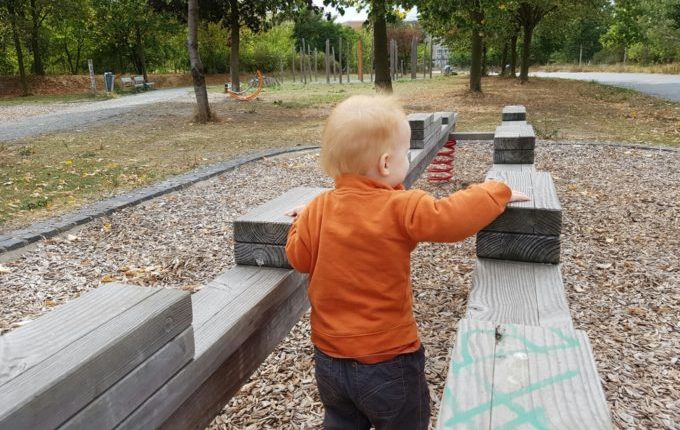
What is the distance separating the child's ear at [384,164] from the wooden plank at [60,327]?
73 centimetres

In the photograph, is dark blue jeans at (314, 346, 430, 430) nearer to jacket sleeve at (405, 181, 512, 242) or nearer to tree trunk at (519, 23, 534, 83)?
jacket sleeve at (405, 181, 512, 242)

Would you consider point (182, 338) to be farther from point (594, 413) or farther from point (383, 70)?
point (383, 70)

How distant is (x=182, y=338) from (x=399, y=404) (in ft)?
2.25

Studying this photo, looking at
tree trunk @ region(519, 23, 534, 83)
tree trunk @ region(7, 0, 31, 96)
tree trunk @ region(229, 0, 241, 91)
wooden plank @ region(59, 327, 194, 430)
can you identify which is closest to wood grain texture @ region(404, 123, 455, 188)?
wooden plank @ region(59, 327, 194, 430)

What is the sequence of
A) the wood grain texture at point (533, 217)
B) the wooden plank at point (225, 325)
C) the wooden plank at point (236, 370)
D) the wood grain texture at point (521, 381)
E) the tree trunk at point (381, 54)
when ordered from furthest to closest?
the tree trunk at point (381, 54), the wood grain texture at point (533, 217), the wooden plank at point (236, 370), the wooden plank at point (225, 325), the wood grain texture at point (521, 381)

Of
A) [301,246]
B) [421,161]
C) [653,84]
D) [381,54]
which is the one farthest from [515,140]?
[653,84]

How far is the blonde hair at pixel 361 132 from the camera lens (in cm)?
165

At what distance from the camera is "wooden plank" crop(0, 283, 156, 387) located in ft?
3.55

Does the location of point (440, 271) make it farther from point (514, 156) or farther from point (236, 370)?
point (236, 370)

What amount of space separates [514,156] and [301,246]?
268 cm

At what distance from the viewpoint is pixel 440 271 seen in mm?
3998

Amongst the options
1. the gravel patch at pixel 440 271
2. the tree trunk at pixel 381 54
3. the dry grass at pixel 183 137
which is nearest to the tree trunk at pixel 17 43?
the dry grass at pixel 183 137

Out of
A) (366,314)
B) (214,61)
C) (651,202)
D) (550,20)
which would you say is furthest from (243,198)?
(214,61)

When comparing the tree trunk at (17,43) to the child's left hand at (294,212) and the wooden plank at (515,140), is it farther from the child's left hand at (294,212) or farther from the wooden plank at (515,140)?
the child's left hand at (294,212)
